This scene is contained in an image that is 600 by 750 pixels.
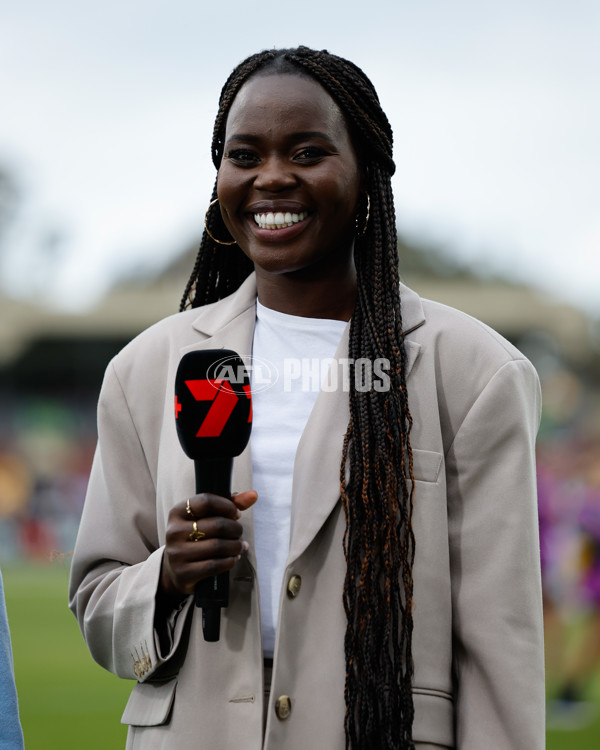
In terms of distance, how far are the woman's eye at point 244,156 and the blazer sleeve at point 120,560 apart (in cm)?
55

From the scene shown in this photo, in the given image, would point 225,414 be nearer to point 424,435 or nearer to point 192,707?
point 424,435

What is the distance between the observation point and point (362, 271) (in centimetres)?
254

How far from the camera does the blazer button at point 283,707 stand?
2215mm

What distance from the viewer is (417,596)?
7.41 feet

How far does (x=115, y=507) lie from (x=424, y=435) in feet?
2.23

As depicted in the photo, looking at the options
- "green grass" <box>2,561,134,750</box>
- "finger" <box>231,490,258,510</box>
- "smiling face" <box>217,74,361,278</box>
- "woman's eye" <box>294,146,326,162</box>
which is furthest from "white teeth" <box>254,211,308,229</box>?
"green grass" <box>2,561,134,750</box>

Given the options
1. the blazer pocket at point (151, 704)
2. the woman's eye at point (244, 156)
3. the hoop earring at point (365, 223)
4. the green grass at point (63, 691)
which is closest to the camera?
the blazer pocket at point (151, 704)

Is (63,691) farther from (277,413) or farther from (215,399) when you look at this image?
(215,399)

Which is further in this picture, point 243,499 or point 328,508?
point 328,508

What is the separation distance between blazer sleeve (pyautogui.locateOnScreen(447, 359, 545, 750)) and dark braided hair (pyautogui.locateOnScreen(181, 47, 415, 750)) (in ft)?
0.41

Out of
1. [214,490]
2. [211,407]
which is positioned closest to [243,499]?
[214,490]

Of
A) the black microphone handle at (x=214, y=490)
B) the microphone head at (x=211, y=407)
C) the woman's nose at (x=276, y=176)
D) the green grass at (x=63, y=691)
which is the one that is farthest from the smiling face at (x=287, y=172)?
the green grass at (x=63, y=691)

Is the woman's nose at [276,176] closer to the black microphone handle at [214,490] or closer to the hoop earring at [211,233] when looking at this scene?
the hoop earring at [211,233]

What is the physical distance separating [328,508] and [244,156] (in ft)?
2.51
